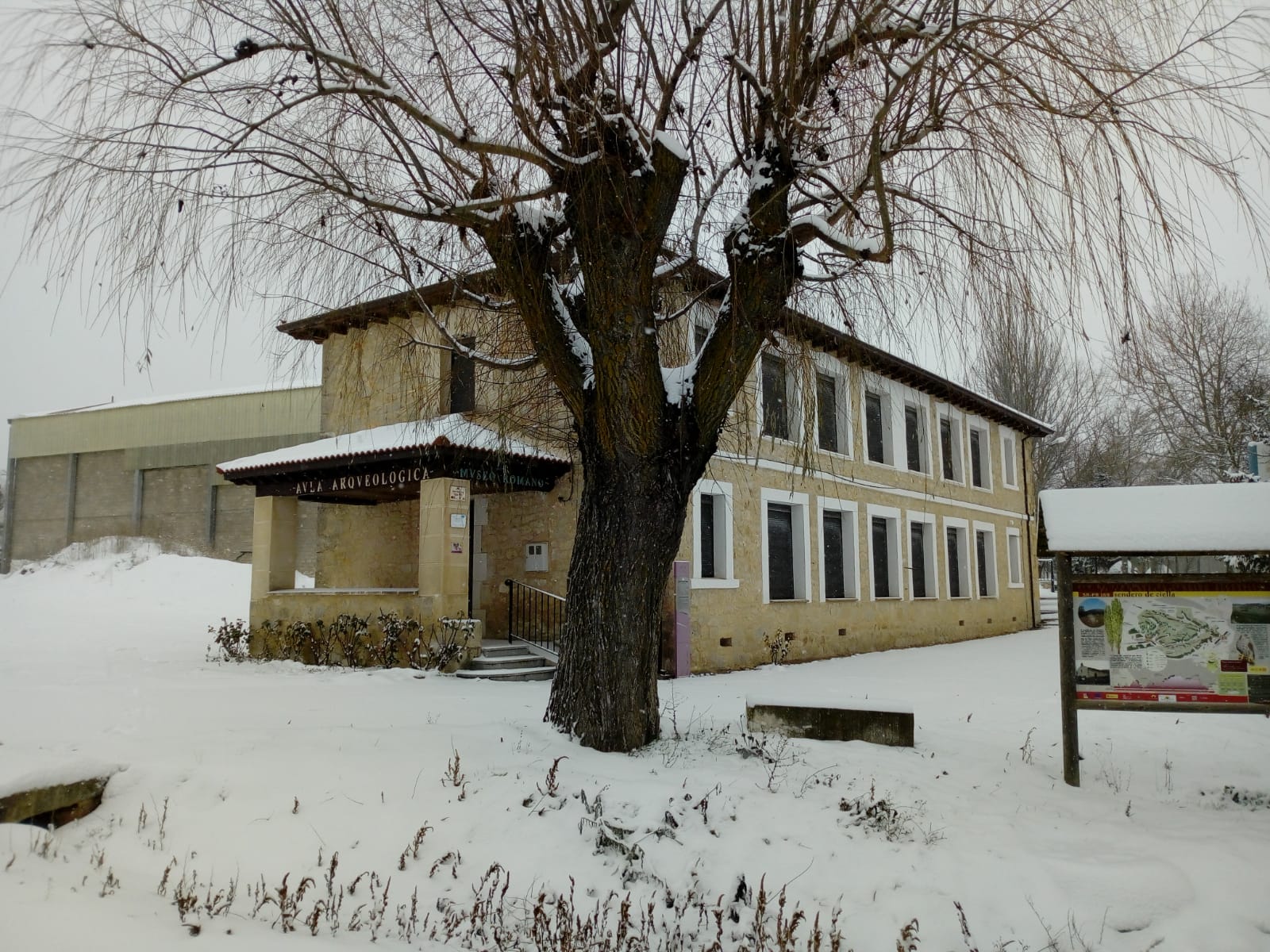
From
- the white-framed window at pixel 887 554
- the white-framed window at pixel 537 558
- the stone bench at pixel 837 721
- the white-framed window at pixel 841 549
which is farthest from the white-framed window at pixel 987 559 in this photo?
the stone bench at pixel 837 721

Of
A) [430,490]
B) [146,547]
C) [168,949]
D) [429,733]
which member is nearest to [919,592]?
[430,490]

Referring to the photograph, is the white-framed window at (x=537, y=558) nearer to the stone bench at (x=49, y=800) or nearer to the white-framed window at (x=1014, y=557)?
the stone bench at (x=49, y=800)

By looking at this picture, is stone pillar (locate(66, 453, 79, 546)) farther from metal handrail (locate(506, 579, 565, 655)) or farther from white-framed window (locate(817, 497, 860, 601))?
white-framed window (locate(817, 497, 860, 601))

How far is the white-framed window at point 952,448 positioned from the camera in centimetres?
1977

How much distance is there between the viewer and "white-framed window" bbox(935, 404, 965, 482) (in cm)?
1977

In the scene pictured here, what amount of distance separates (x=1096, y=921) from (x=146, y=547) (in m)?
28.6

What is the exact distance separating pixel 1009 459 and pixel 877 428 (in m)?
7.63

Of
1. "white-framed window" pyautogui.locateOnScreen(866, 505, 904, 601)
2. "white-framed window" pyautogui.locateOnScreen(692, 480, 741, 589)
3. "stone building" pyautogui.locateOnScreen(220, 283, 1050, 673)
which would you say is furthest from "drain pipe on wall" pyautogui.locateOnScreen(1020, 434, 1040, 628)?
"white-framed window" pyautogui.locateOnScreen(692, 480, 741, 589)

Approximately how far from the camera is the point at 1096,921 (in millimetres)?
3771

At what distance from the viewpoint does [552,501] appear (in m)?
12.5

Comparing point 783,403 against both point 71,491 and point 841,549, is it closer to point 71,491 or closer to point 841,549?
point 841,549

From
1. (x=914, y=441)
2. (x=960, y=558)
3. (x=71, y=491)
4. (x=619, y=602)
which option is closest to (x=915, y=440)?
(x=914, y=441)

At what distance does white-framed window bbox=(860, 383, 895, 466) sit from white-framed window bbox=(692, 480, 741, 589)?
15.3 feet

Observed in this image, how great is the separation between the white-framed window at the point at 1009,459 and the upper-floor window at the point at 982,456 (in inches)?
38.2
